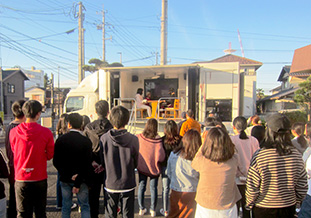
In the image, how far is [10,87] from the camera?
3403 centimetres

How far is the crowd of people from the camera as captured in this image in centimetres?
212

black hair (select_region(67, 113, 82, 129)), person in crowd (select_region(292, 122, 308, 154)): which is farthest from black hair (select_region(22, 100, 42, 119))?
person in crowd (select_region(292, 122, 308, 154))

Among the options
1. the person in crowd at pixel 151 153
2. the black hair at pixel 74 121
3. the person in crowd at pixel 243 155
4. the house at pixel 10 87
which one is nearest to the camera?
the black hair at pixel 74 121

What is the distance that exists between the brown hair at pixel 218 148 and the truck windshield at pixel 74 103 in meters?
8.51

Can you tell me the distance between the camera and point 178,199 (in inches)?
112

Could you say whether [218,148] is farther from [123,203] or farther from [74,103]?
[74,103]

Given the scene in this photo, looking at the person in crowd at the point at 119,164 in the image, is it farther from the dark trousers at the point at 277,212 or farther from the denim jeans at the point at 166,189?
the dark trousers at the point at 277,212

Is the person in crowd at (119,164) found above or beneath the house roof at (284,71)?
beneath

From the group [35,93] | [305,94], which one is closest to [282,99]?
[305,94]

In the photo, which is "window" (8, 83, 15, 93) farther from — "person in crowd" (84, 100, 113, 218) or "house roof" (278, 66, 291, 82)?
"house roof" (278, 66, 291, 82)

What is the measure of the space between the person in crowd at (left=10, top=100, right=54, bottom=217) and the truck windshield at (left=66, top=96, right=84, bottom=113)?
23.9ft

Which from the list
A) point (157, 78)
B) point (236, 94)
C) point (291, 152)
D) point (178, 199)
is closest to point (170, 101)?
point (157, 78)

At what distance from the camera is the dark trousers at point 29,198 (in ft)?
8.70

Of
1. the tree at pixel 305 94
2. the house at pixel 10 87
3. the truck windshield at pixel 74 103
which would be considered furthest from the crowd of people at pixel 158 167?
the house at pixel 10 87
